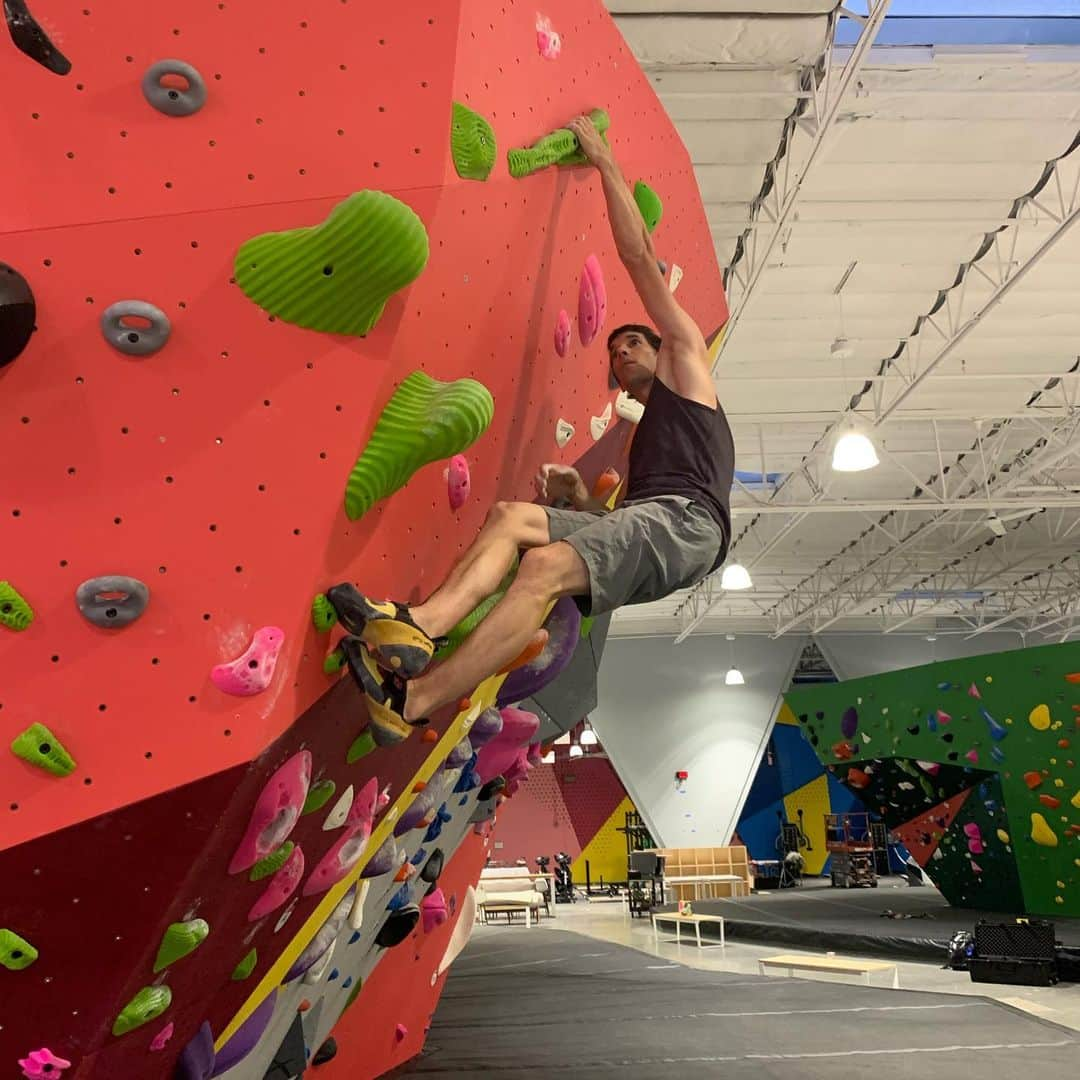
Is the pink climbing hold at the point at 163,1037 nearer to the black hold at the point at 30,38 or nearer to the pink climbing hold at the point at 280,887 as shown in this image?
the pink climbing hold at the point at 280,887

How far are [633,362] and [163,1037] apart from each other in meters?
1.72

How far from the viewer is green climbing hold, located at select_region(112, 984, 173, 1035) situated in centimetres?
157

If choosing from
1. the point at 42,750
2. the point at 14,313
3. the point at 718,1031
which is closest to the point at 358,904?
the point at 42,750

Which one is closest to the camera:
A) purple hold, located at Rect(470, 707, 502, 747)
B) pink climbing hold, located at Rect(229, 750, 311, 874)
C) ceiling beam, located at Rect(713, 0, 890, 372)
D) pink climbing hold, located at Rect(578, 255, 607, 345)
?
pink climbing hold, located at Rect(229, 750, 311, 874)

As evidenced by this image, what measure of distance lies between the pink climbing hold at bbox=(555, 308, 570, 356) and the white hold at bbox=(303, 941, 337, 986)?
151 centimetres

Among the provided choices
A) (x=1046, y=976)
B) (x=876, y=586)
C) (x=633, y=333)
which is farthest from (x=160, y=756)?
(x=876, y=586)

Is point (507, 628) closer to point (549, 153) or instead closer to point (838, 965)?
point (549, 153)

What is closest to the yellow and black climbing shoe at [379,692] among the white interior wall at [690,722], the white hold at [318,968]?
the white hold at [318,968]

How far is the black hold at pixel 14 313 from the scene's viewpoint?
1.38 m

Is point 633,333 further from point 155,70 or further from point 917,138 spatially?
point 917,138

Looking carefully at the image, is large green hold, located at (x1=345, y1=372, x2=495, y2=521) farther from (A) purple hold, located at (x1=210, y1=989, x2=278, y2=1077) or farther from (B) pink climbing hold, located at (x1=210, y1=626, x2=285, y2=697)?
(A) purple hold, located at (x1=210, y1=989, x2=278, y2=1077)

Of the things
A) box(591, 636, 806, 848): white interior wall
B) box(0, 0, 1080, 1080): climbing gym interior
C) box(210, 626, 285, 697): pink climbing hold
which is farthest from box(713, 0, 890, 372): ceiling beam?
box(591, 636, 806, 848): white interior wall

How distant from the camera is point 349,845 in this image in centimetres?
203

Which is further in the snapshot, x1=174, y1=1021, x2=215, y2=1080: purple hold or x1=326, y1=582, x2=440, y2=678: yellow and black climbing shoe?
x1=174, y1=1021, x2=215, y2=1080: purple hold
